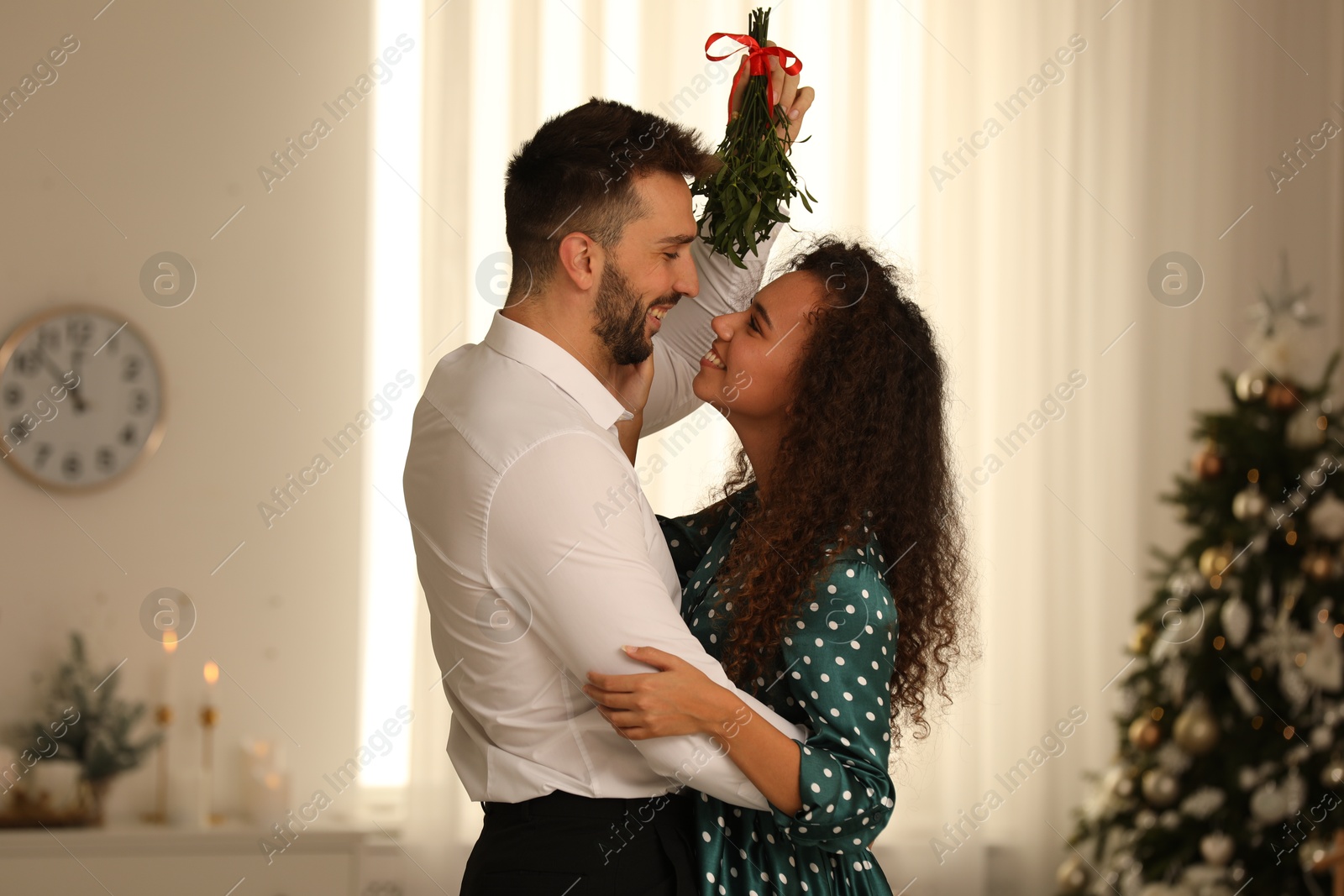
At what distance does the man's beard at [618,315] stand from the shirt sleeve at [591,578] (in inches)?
10.0

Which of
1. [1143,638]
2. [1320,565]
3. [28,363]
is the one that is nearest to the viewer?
[1320,565]

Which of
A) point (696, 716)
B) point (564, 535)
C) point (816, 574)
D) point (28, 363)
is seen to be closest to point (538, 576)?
point (564, 535)

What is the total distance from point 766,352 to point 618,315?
0.26 m

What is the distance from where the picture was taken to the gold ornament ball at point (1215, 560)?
313cm

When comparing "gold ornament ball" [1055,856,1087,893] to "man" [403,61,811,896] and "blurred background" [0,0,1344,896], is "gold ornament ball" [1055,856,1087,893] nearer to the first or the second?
"blurred background" [0,0,1344,896]

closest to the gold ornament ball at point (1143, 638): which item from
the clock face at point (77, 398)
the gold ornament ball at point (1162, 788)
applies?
the gold ornament ball at point (1162, 788)

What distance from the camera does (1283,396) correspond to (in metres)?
3.14

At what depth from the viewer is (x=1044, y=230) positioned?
3.81m

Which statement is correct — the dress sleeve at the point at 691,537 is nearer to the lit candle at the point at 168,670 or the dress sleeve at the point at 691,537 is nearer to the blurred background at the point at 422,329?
the blurred background at the point at 422,329

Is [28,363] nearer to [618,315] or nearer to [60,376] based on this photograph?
[60,376]

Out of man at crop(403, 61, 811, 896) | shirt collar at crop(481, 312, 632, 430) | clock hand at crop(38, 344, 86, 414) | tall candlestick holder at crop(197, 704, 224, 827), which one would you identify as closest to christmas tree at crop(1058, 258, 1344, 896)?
man at crop(403, 61, 811, 896)

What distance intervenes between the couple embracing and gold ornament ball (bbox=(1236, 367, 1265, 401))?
5.55 feet

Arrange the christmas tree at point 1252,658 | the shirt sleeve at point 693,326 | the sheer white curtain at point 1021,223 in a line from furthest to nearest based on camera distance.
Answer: the sheer white curtain at point 1021,223 → the christmas tree at point 1252,658 → the shirt sleeve at point 693,326

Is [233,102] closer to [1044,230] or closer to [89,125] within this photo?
[89,125]
